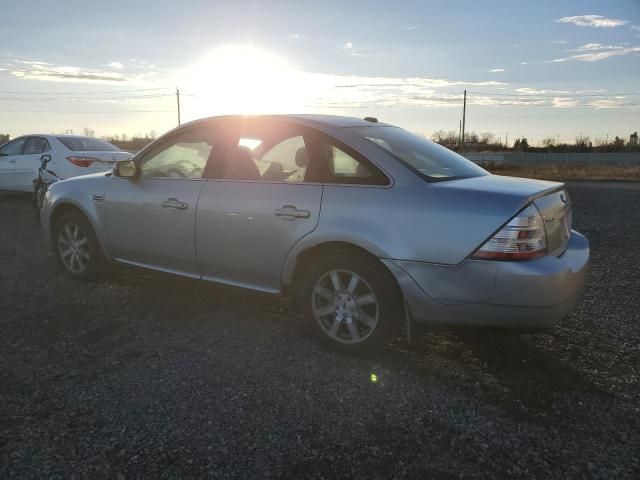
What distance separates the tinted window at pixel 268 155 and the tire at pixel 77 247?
186 centimetres

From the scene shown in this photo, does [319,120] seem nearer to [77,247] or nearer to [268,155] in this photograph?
[268,155]

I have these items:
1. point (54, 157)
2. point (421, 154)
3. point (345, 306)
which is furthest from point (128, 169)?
point (54, 157)

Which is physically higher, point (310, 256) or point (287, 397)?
point (310, 256)

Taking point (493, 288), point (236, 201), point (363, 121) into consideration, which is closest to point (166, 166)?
point (236, 201)

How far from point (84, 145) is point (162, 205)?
700 cm

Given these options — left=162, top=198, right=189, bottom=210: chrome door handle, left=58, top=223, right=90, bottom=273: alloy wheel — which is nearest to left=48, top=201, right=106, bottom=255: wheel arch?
left=58, top=223, right=90, bottom=273: alloy wheel

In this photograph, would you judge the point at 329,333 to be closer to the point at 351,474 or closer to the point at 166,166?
the point at 351,474

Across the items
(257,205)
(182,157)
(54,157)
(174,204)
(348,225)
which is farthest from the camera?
(54,157)

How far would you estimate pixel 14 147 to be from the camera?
11188 mm

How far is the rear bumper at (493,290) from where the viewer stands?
290 cm

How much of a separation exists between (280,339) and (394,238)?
1.28 meters

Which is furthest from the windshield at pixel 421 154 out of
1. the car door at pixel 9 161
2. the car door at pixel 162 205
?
the car door at pixel 9 161

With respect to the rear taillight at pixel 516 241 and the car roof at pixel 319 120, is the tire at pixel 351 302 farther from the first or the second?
the car roof at pixel 319 120

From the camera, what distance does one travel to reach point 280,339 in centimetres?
387
